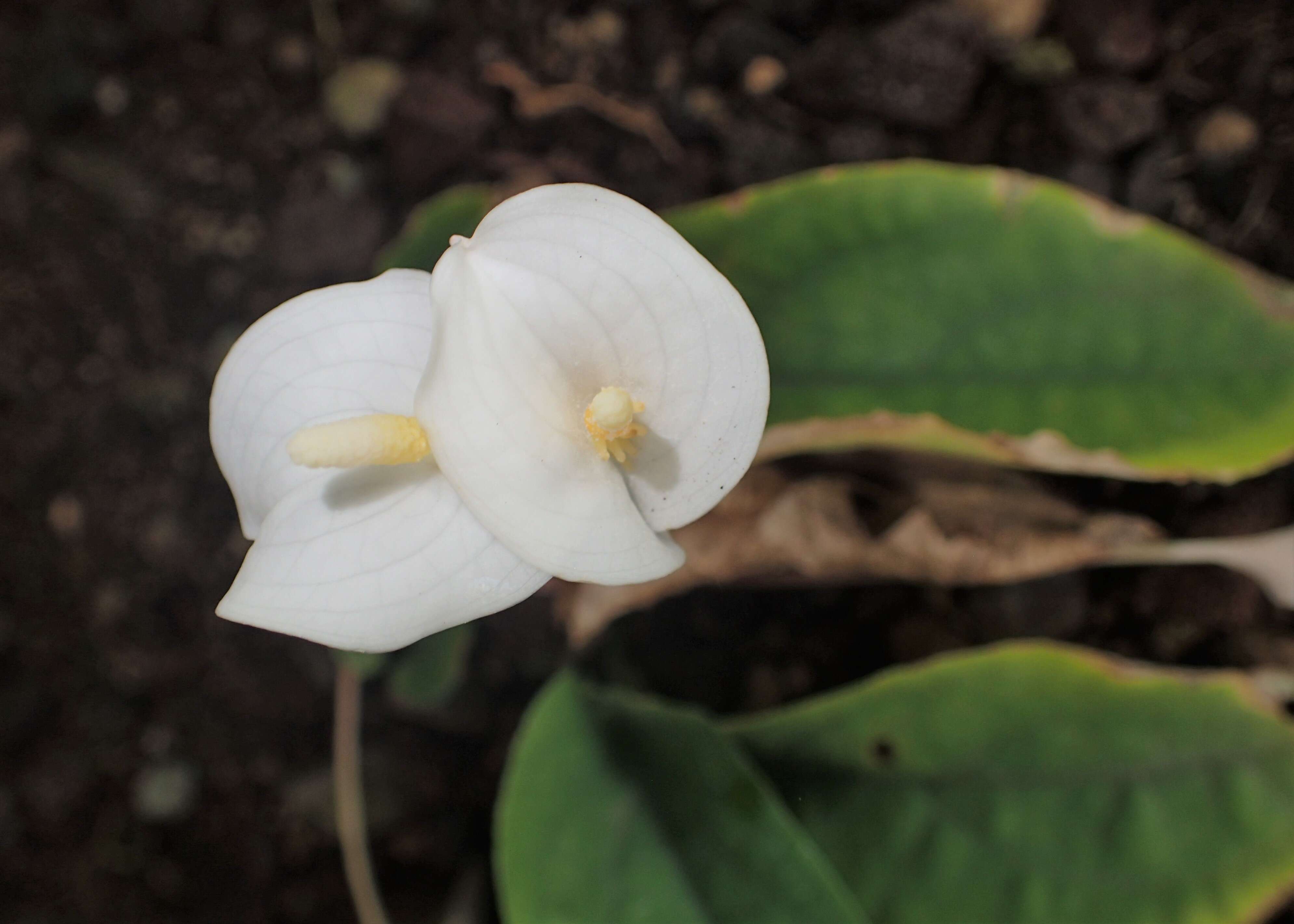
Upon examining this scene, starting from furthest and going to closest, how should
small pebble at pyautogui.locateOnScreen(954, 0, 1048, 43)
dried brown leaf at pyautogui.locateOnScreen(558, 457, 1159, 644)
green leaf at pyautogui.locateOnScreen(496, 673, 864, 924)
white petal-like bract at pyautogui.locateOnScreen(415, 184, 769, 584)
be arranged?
1. small pebble at pyautogui.locateOnScreen(954, 0, 1048, 43)
2. dried brown leaf at pyautogui.locateOnScreen(558, 457, 1159, 644)
3. green leaf at pyautogui.locateOnScreen(496, 673, 864, 924)
4. white petal-like bract at pyautogui.locateOnScreen(415, 184, 769, 584)

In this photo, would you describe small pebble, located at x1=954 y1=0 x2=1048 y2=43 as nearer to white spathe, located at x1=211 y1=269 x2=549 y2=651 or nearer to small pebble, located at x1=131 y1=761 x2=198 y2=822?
white spathe, located at x1=211 y1=269 x2=549 y2=651

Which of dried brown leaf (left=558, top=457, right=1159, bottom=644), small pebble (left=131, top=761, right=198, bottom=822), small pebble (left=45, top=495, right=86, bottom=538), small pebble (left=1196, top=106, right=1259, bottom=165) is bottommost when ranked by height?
small pebble (left=131, top=761, right=198, bottom=822)

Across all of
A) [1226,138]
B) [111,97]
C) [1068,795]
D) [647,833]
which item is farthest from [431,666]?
[1226,138]

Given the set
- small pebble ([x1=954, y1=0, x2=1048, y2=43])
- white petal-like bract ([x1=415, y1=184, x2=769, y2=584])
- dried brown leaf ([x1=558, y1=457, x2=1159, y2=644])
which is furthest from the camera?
small pebble ([x1=954, y1=0, x2=1048, y2=43])

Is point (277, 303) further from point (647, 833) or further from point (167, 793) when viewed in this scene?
point (647, 833)

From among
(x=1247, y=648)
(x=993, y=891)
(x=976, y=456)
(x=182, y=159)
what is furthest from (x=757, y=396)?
(x=182, y=159)

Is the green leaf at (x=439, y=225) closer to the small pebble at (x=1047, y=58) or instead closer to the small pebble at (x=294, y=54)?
the small pebble at (x=294, y=54)

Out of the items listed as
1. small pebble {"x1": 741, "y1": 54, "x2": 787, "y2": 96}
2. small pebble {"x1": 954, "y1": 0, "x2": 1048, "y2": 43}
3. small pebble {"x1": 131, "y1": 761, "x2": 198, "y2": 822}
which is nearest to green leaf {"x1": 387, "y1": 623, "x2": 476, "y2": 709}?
small pebble {"x1": 131, "y1": 761, "x2": 198, "y2": 822}
